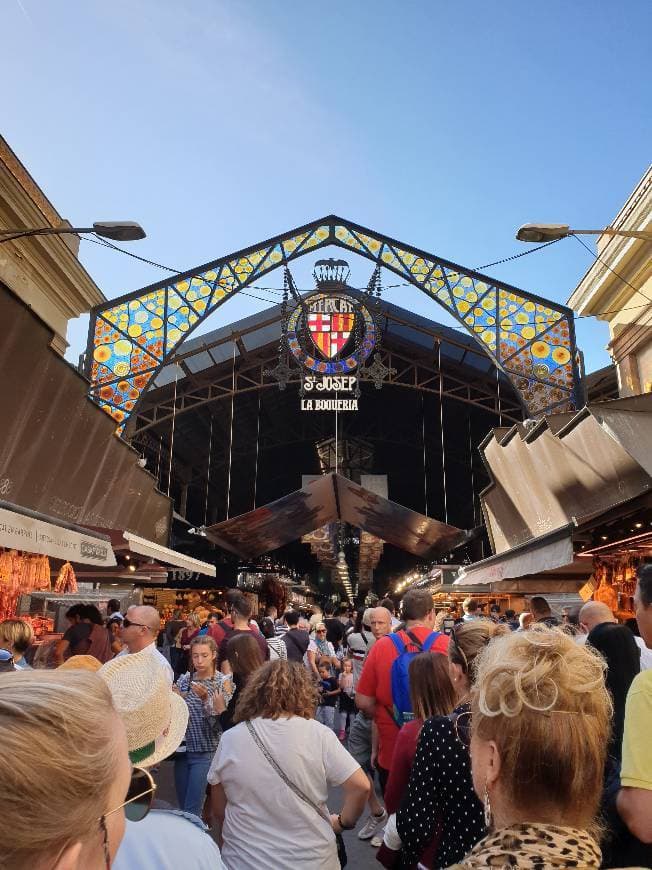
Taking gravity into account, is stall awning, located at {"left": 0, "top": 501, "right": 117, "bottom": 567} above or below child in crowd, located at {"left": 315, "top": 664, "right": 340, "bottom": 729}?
above

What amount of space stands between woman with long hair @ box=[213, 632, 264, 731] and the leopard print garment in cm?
374

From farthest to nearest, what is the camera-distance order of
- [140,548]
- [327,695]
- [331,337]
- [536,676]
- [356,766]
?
1. [331,337]
2. [140,548]
3. [327,695]
4. [356,766]
5. [536,676]

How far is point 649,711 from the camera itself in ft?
6.67

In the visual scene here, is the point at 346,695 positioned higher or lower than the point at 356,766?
lower

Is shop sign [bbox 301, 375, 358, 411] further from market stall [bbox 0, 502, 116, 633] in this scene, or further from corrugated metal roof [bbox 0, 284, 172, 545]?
market stall [bbox 0, 502, 116, 633]

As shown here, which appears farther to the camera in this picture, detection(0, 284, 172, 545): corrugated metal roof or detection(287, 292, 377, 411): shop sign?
detection(287, 292, 377, 411): shop sign

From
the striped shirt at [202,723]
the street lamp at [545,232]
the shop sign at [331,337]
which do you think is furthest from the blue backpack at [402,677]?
the shop sign at [331,337]

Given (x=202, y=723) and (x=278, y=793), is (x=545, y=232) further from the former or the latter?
(x=278, y=793)

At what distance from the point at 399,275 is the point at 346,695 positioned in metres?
11.0

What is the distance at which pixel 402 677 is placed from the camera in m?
4.66

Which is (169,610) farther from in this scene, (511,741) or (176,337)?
(511,741)

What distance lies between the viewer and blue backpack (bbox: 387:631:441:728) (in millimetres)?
4586

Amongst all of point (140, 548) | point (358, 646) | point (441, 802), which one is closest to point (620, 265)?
point (358, 646)

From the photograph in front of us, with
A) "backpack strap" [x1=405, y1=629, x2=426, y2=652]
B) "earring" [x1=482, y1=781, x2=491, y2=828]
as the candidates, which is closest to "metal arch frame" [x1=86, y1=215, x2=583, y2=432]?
"backpack strap" [x1=405, y1=629, x2=426, y2=652]
